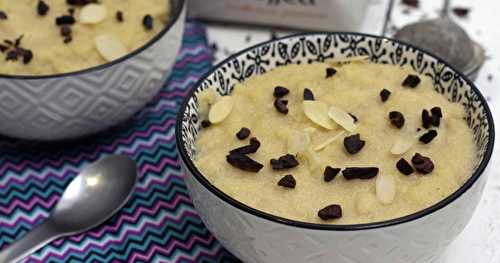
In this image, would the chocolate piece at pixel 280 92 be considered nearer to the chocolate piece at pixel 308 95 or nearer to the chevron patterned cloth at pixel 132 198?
the chocolate piece at pixel 308 95

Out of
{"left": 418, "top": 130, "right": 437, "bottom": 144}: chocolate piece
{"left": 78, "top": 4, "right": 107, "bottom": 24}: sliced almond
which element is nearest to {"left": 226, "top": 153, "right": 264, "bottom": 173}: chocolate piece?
{"left": 418, "top": 130, "right": 437, "bottom": 144}: chocolate piece

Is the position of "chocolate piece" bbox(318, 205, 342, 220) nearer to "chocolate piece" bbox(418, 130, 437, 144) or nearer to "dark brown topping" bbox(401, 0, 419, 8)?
"chocolate piece" bbox(418, 130, 437, 144)

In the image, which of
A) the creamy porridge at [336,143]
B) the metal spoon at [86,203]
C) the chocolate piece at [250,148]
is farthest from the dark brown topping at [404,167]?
the metal spoon at [86,203]

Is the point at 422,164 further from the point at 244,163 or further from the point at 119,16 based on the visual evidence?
the point at 119,16

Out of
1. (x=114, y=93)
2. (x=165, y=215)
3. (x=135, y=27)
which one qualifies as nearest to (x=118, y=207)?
(x=165, y=215)

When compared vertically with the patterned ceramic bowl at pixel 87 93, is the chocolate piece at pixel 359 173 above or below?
above

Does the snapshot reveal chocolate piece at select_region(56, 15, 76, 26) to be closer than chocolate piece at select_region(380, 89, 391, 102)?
No
